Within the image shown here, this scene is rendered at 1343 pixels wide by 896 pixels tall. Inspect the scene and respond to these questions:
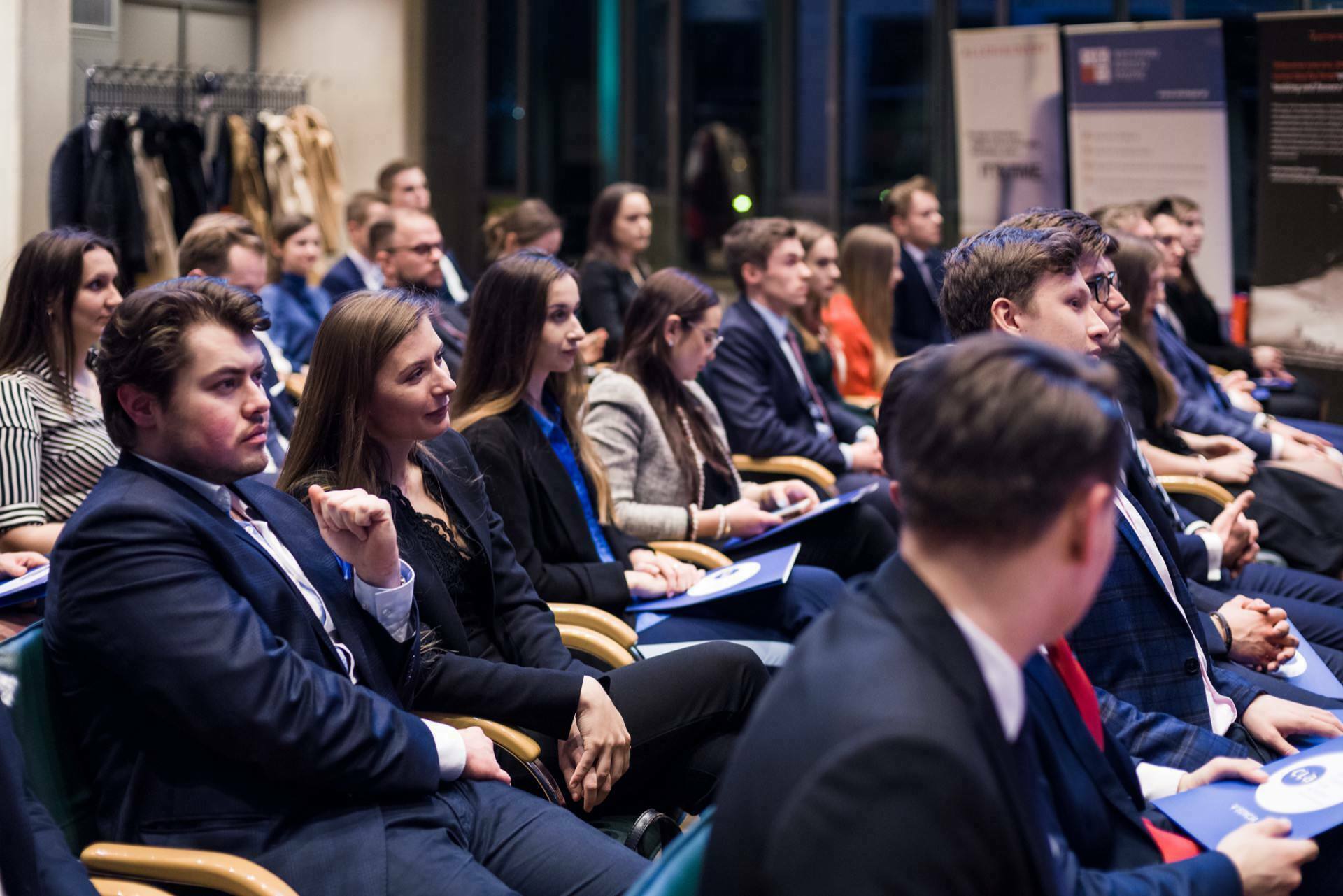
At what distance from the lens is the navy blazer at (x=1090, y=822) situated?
54.2 inches

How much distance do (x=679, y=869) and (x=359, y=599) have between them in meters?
1.01

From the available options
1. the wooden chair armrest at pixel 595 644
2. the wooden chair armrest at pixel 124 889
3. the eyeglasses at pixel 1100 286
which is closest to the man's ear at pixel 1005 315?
the eyeglasses at pixel 1100 286

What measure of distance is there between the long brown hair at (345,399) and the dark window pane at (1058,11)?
290 inches

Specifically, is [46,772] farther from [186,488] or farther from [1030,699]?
[1030,699]

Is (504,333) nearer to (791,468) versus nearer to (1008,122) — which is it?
(791,468)

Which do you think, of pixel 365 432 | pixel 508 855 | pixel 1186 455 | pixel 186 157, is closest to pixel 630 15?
pixel 186 157

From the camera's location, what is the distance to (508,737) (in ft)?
7.51

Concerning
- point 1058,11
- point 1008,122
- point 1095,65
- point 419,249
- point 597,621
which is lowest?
point 597,621

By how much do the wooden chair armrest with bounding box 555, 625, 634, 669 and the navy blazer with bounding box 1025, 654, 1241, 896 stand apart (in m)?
1.31

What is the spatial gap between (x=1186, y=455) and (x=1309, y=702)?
1870 mm

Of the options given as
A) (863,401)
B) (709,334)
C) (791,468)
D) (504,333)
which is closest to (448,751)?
(504,333)

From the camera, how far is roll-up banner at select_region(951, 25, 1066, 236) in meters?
7.14

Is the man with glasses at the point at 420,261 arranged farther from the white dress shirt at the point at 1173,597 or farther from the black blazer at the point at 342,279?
the white dress shirt at the point at 1173,597

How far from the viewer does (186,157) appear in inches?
335
